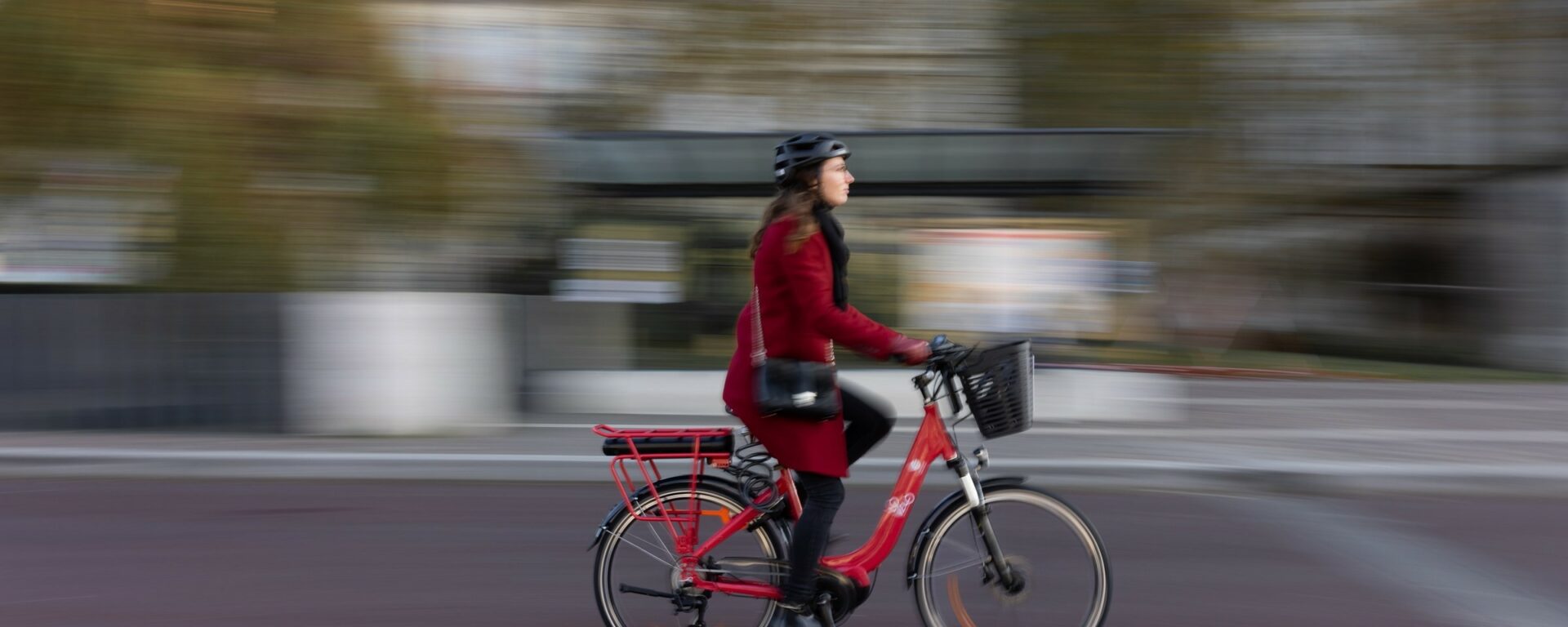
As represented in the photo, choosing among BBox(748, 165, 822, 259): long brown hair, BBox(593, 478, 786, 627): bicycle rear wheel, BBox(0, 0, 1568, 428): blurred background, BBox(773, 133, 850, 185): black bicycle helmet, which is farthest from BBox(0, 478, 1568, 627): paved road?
BBox(0, 0, 1568, 428): blurred background

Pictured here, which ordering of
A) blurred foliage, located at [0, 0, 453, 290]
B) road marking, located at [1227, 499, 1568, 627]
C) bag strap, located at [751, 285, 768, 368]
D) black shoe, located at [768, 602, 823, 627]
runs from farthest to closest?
blurred foliage, located at [0, 0, 453, 290] < road marking, located at [1227, 499, 1568, 627] < black shoe, located at [768, 602, 823, 627] < bag strap, located at [751, 285, 768, 368]

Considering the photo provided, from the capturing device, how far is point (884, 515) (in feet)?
13.0

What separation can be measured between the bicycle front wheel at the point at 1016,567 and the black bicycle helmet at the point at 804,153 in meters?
1.11

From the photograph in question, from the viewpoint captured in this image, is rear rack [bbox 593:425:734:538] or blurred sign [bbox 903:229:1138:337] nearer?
rear rack [bbox 593:425:734:538]

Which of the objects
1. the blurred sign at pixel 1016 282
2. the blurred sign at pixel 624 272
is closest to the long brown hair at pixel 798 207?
the blurred sign at pixel 1016 282

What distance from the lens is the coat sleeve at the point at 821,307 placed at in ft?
11.8

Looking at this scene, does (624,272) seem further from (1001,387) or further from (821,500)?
(1001,387)

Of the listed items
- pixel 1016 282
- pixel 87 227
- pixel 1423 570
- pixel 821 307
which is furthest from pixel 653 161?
pixel 821 307

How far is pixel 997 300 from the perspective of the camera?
10.2m

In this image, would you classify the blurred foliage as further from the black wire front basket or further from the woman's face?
the black wire front basket

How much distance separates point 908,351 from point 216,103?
9.28 m

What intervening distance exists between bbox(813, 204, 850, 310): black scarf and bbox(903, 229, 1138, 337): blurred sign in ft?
21.6

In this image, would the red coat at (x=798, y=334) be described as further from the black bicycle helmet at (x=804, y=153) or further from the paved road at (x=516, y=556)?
Answer: the paved road at (x=516, y=556)

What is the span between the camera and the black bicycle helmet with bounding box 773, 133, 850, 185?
11.9ft
